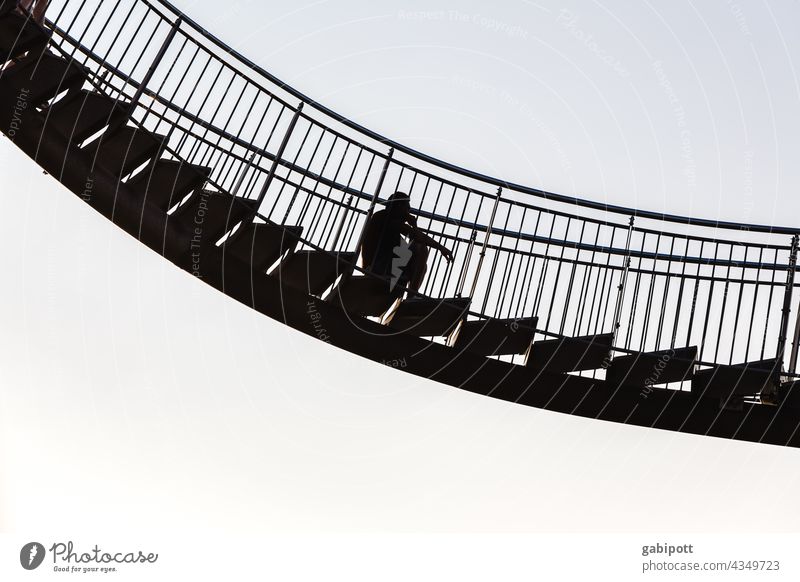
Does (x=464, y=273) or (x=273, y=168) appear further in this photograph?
(x=464, y=273)

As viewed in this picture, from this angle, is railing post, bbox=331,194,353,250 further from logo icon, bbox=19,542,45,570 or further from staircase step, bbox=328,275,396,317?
logo icon, bbox=19,542,45,570

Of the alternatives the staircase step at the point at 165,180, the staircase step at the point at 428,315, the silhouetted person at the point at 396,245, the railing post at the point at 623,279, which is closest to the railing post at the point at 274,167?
the staircase step at the point at 165,180

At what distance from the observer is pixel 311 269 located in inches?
245

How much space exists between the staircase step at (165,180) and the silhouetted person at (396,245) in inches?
65.9

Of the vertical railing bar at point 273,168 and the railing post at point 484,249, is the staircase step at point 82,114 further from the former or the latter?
the railing post at point 484,249

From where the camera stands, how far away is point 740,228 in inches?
290

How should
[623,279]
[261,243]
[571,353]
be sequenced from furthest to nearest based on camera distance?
1. [623,279]
2. [571,353]
3. [261,243]

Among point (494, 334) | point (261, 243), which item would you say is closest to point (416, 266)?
point (494, 334)

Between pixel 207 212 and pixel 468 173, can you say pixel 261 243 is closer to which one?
pixel 207 212

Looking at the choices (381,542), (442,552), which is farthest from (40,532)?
(442,552)

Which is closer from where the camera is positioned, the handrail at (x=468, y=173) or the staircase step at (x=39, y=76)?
the staircase step at (x=39, y=76)

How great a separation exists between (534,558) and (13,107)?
18.2ft

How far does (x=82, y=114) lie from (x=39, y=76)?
40 centimetres

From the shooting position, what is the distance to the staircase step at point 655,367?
6816mm
